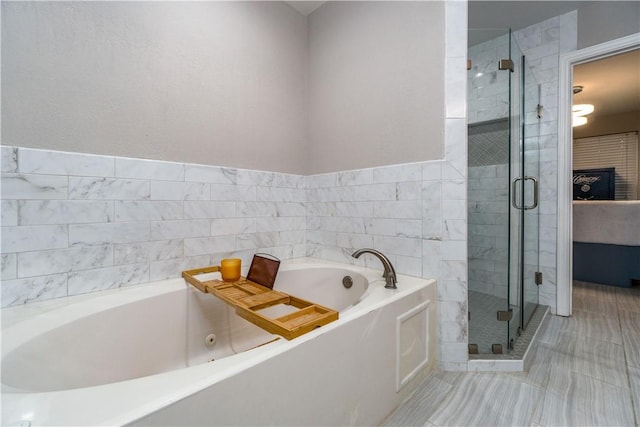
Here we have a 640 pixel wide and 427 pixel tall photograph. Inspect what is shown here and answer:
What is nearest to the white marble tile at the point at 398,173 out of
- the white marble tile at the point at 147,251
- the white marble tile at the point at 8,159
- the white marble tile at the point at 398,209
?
the white marble tile at the point at 398,209

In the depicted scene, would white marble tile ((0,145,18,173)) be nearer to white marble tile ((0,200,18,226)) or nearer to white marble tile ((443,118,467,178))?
white marble tile ((0,200,18,226))

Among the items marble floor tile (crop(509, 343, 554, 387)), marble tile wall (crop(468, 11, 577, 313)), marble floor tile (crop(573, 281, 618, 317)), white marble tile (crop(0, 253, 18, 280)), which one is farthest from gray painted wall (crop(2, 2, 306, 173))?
marble floor tile (crop(573, 281, 618, 317))

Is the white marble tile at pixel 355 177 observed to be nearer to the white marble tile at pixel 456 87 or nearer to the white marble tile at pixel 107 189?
the white marble tile at pixel 456 87

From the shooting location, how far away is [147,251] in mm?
1363

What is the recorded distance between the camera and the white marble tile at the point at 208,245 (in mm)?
1507

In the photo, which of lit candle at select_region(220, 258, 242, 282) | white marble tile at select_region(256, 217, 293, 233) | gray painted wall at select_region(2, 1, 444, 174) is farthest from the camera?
white marble tile at select_region(256, 217, 293, 233)

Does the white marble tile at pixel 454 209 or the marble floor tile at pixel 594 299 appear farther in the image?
the marble floor tile at pixel 594 299

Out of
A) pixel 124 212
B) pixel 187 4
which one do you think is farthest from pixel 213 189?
pixel 187 4

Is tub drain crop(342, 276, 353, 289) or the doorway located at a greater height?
the doorway

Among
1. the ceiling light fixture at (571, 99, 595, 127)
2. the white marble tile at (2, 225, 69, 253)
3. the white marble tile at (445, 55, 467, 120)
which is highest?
the ceiling light fixture at (571, 99, 595, 127)

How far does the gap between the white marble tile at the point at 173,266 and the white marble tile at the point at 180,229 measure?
0.13 metres

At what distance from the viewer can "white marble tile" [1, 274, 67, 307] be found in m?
1.03

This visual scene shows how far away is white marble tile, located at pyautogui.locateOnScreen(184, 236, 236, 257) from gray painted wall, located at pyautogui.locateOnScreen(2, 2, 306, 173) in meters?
0.48

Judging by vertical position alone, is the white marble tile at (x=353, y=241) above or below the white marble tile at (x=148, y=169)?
below
